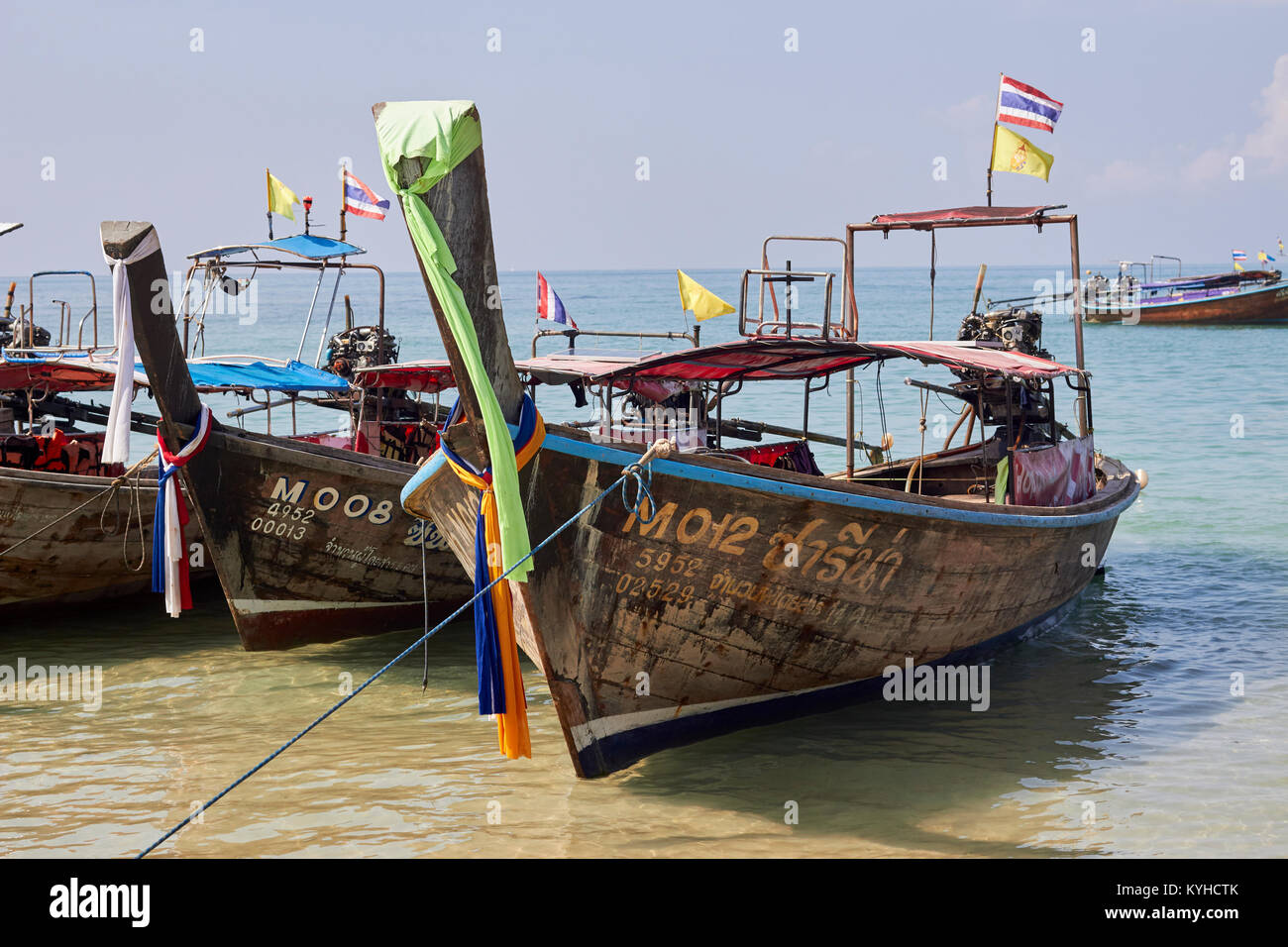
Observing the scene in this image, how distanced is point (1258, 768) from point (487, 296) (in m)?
5.09

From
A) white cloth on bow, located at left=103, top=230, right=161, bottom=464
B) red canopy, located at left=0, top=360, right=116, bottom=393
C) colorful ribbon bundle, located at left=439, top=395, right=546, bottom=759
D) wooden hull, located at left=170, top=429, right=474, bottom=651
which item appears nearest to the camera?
colorful ribbon bundle, located at left=439, top=395, right=546, bottom=759

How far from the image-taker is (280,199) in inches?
504

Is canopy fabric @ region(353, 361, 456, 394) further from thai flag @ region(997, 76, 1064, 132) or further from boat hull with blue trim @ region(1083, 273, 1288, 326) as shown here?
boat hull with blue trim @ region(1083, 273, 1288, 326)

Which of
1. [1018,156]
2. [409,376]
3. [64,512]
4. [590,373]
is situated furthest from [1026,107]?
[64,512]

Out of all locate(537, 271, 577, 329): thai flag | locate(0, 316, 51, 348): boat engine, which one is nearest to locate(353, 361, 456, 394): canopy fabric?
locate(537, 271, 577, 329): thai flag

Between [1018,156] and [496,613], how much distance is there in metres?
6.77

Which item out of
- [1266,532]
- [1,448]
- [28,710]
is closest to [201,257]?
[1,448]

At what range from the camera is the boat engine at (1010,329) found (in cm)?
1103

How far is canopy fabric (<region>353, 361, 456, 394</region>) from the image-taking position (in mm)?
10453

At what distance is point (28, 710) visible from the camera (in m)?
8.12

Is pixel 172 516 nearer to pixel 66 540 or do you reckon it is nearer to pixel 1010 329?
pixel 66 540

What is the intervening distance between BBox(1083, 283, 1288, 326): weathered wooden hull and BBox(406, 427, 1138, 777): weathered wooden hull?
44.3 m

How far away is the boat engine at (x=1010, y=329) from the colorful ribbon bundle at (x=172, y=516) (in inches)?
250

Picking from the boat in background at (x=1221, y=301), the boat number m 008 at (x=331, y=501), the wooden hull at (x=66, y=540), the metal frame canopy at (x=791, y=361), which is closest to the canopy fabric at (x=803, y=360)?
the metal frame canopy at (x=791, y=361)
